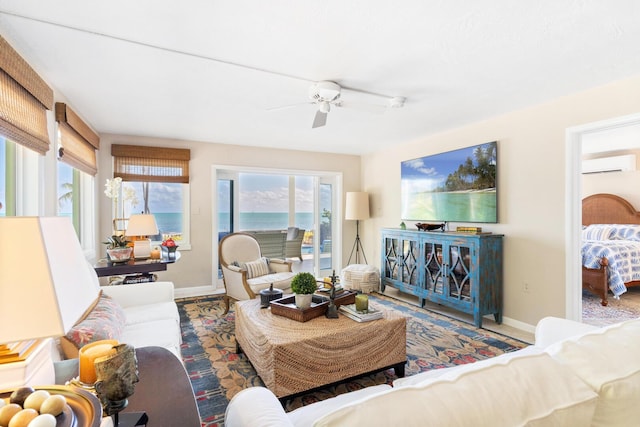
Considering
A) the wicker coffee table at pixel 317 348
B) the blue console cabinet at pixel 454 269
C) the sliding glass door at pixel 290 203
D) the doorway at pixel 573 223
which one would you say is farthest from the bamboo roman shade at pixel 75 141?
the doorway at pixel 573 223

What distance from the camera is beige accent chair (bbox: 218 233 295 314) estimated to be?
3.68 meters

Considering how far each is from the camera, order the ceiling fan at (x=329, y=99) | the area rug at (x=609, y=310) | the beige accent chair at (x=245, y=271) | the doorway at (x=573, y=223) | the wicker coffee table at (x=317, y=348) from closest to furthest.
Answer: the wicker coffee table at (x=317, y=348)
the ceiling fan at (x=329, y=99)
the doorway at (x=573, y=223)
the area rug at (x=609, y=310)
the beige accent chair at (x=245, y=271)

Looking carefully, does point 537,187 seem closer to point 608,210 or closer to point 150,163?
point 608,210

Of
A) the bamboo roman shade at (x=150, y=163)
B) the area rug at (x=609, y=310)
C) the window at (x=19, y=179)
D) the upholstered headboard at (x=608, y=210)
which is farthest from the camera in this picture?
the upholstered headboard at (x=608, y=210)

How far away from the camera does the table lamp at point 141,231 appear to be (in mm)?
3148

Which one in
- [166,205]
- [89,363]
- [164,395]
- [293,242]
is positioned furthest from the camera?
[293,242]

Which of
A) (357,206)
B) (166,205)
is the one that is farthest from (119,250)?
(357,206)

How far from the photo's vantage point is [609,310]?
392cm

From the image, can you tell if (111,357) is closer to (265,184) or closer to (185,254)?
(185,254)

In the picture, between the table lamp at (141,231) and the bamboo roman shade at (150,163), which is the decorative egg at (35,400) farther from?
the bamboo roman shade at (150,163)

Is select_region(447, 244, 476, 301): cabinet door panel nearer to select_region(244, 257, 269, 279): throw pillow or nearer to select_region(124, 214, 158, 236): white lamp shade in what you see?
select_region(244, 257, 269, 279): throw pillow

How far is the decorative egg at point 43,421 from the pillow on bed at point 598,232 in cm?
692

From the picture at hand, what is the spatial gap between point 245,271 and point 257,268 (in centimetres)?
30

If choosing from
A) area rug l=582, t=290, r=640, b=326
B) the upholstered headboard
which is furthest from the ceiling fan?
the upholstered headboard
